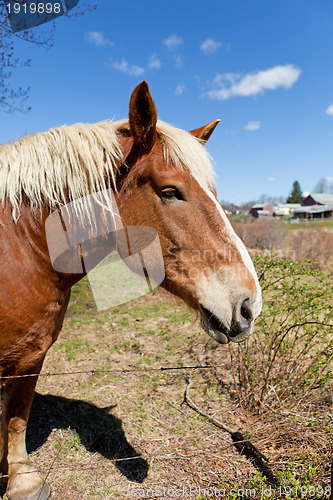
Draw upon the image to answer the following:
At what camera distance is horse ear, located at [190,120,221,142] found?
2.05 m

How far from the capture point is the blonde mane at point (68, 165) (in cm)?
161

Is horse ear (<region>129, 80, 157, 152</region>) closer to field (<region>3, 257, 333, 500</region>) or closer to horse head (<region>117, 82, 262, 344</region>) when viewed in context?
horse head (<region>117, 82, 262, 344</region>)

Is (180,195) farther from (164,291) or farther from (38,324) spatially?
(38,324)

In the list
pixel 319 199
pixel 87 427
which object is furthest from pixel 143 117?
pixel 319 199

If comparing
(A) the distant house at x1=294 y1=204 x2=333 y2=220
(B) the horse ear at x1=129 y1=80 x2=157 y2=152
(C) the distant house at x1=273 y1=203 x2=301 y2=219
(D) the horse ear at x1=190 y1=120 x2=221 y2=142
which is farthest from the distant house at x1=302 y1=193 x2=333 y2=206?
(B) the horse ear at x1=129 y1=80 x2=157 y2=152

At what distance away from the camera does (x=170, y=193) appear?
1.60 metres

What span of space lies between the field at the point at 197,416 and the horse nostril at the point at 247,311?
47 centimetres

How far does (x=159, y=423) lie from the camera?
313 cm

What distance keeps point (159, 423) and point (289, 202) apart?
93.0 m

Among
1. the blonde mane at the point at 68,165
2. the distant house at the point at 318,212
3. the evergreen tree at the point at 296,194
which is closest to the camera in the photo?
the blonde mane at the point at 68,165

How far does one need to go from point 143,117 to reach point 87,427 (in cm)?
315

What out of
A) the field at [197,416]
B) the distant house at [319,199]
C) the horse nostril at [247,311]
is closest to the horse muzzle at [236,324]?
the horse nostril at [247,311]

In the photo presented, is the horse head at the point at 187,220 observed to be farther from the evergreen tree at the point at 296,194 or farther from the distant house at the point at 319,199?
the evergreen tree at the point at 296,194

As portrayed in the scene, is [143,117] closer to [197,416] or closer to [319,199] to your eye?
[197,416]
